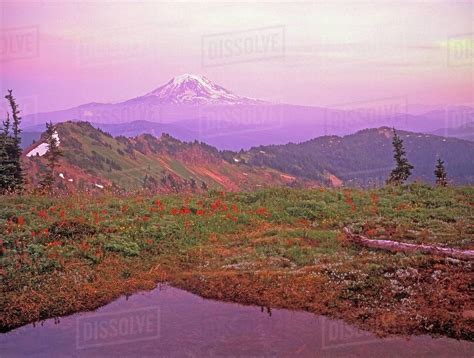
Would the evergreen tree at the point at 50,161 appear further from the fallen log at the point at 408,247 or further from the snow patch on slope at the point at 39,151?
the snow patch on slope at the point at 39,151

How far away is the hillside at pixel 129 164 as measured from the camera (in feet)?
367

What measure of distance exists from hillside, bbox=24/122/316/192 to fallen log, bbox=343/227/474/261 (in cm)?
6948

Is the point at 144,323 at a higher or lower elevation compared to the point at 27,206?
lower

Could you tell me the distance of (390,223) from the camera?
2142 centimetres

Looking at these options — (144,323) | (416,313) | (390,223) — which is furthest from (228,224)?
(416,313)

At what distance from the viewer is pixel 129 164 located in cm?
14538

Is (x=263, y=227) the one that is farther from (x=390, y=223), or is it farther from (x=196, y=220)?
(x=390, y=223)

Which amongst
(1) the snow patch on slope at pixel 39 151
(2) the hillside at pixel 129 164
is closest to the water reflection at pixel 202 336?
(2) the hillside at pixel 129 164

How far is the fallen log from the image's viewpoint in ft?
52.3

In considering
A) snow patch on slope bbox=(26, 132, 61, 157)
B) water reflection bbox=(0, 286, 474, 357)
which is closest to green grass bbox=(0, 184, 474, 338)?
water reflection bbox=(0, 286, 474, 357)

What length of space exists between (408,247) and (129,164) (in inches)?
5315

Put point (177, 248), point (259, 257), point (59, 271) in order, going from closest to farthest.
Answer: point (59, 271) → point (259, 257) → point (177, 248)

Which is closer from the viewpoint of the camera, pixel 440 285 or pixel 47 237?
pixel 440 285

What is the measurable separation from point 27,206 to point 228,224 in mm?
10192
